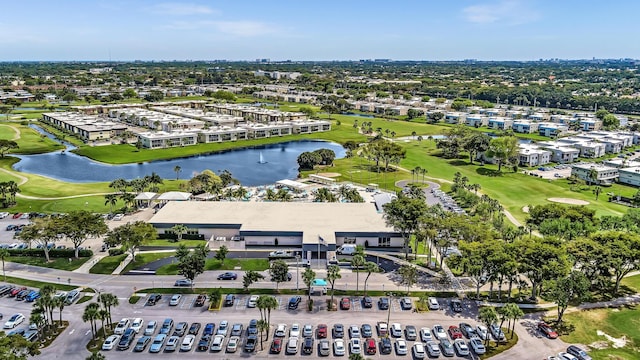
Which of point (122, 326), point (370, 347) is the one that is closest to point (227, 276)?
point (122, 326)

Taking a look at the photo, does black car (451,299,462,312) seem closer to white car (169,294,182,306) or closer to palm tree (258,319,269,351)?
palm tree (258,319,269,351)

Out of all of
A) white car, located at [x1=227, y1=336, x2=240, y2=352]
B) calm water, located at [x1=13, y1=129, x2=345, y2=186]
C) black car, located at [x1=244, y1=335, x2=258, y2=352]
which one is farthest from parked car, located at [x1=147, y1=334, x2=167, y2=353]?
calm water, located at [x1=13, y1=129, x2=345, y2=186]

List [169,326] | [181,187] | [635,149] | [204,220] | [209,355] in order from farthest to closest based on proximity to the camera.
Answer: [635,149], [181,187], [204,220], [169,326], [209,355]

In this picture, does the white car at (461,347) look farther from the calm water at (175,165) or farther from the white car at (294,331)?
the calm water at (175,165)

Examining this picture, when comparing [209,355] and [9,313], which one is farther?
[9,313]

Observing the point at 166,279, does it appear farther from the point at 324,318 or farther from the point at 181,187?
the point at 181,187

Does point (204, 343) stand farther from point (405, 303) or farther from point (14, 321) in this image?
point (405, 303)

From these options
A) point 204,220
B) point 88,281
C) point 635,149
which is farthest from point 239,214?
point 635,149
